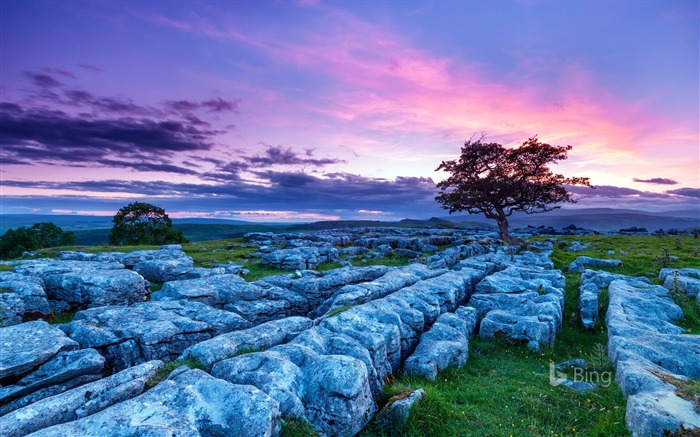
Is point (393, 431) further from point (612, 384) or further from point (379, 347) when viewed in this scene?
point (612, 384)

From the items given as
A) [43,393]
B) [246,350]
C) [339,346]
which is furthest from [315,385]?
[43,393]

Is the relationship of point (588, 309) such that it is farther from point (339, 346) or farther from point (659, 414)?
point (339, 346)

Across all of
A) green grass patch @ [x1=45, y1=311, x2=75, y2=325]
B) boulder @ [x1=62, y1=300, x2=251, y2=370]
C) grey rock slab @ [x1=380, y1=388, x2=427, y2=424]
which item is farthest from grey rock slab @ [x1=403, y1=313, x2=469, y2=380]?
green grass patch @ [x1=45, y1=311, x2=75, y2=325]

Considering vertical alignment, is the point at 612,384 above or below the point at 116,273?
below

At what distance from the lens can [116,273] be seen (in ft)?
61.4

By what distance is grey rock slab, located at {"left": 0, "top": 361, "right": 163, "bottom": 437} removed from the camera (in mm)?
6577

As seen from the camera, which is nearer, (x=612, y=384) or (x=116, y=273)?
(x=612, y=384)

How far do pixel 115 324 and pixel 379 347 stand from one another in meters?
10.4

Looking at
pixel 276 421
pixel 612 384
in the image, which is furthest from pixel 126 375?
pixel 612 384

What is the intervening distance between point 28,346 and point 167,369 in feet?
16.0

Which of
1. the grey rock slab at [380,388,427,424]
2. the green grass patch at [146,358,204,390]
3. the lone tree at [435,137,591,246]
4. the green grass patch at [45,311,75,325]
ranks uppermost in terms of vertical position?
the lone tree at [435,137,591,246]

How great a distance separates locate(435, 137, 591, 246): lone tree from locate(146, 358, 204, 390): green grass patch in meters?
47.6

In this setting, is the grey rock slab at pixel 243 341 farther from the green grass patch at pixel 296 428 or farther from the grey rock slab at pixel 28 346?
the grey rock slab at pixel 28 346

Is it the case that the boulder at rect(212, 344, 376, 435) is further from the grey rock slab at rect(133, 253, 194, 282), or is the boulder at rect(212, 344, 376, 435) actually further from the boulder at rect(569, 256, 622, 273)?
the boulder at rect(569, 256, 622, 273)
